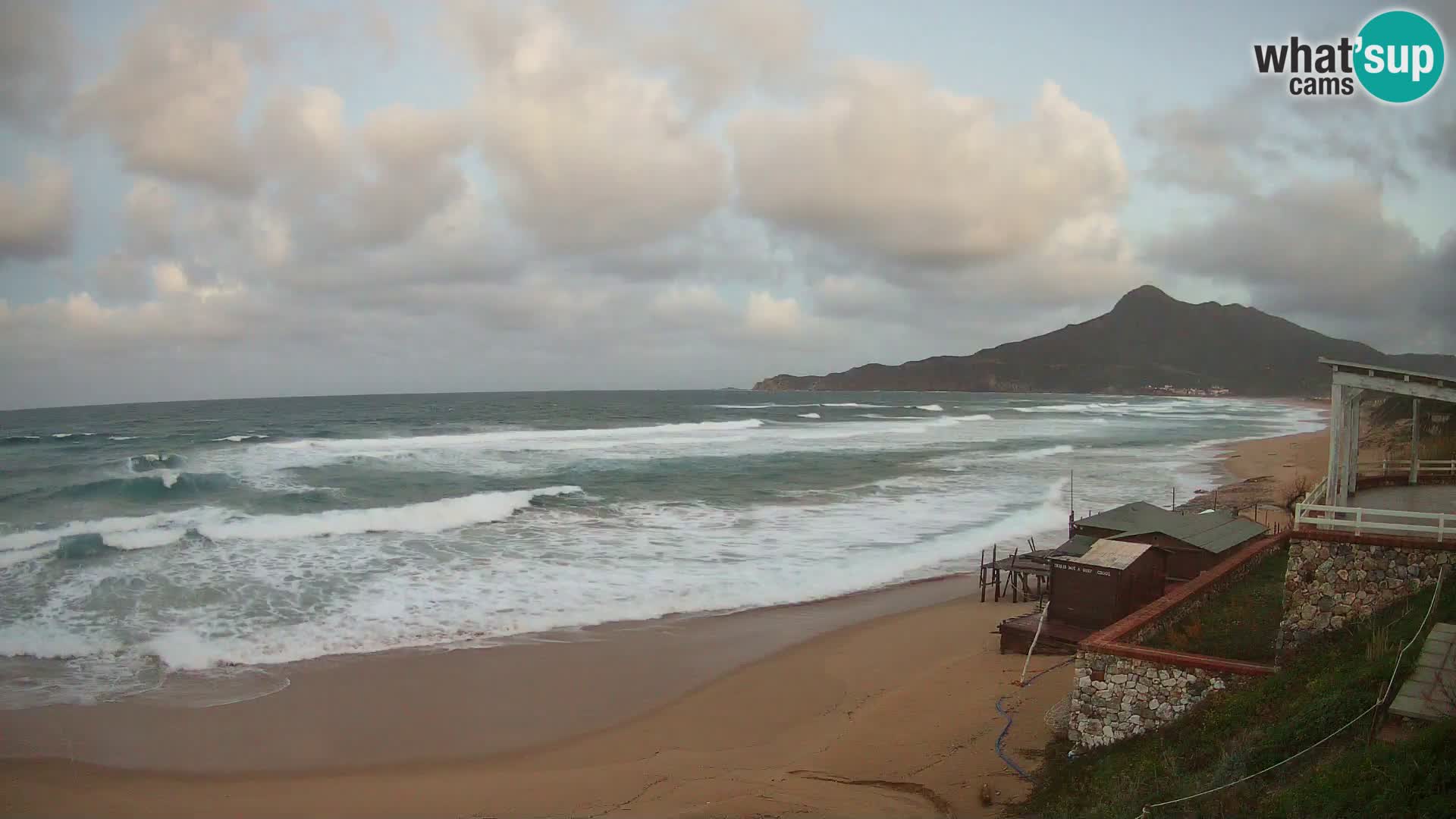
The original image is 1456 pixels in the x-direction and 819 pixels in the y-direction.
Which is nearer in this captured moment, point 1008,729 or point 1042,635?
point 1008,729

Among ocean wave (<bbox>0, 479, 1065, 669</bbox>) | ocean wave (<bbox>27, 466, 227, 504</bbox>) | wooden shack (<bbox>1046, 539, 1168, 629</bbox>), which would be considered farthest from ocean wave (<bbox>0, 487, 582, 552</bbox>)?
wooden shack (<bbox>1046, 539, 1168, 629</bbox>)

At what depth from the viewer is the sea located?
1529cm

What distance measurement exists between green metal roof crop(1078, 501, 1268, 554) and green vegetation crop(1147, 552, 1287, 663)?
1267 millimetres

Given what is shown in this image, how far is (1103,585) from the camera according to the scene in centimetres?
1264

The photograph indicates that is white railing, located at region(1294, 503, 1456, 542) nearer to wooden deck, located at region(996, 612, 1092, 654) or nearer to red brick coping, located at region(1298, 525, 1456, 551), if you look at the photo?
red brick coping, located at region(1298, 525, 1456, 551)

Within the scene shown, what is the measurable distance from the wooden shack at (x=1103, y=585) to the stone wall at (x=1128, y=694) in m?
3.64

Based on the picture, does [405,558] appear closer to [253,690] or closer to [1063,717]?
[253,690]

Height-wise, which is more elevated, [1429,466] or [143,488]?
[1429,466]

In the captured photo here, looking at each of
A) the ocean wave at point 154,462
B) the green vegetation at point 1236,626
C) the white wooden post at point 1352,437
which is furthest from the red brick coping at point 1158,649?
the ocean wave at point 154,462

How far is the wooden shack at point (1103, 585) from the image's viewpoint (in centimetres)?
1261

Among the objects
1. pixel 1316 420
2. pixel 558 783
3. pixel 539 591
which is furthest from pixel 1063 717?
pixel 1316 420

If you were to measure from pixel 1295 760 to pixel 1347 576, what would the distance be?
138 inches

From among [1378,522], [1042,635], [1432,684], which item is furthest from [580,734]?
[1378,522]

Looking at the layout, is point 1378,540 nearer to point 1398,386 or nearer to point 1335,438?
point 1335,438
